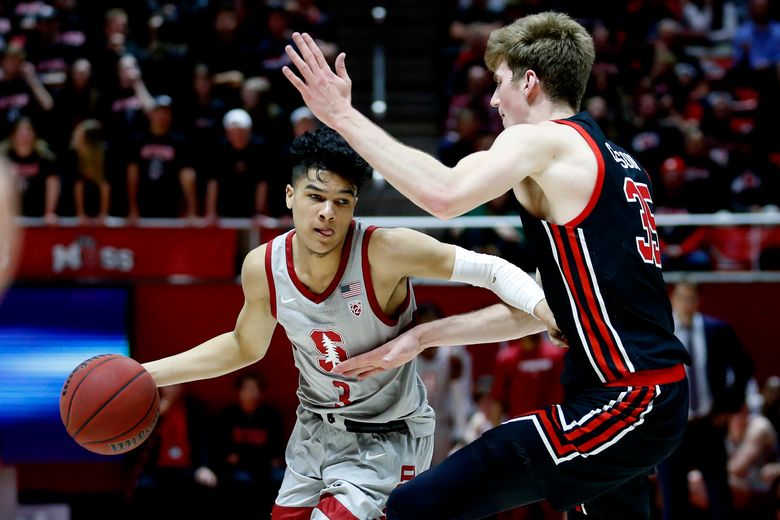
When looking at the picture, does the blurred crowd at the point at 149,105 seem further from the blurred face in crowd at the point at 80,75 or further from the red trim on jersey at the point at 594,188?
the red trim on jersey at the point at 594,188

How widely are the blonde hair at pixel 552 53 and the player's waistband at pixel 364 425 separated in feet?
5.10

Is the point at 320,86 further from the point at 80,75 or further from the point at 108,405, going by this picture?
the point at 80,75

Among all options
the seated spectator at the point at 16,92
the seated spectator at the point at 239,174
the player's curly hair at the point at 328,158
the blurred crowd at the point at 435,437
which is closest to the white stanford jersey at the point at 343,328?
the player's curly hair at the point at 328,158

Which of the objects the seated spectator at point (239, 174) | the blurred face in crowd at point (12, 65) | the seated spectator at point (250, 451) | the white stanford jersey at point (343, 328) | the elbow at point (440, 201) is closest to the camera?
the elbow at point (440, 201)

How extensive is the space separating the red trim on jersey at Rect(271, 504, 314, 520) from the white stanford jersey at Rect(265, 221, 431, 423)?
41 cm

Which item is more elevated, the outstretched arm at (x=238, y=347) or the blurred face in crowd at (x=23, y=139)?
the blurred face in crowd at (x=23, y=139)

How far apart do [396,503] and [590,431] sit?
704 mm

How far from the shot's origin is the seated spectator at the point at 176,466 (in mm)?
8570

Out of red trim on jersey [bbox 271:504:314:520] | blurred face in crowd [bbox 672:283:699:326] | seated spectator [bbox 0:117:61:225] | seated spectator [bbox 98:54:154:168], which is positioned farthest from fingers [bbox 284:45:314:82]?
seated spectator [bbox 98:54:154:168]

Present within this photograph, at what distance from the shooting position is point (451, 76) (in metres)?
12.9

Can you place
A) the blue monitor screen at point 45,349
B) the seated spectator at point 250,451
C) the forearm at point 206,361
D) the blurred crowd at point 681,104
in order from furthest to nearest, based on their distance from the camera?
the blurred crowd at point 681,104, the blue monitor screen at point 45,349, the seated spectator at point 250,451, the forearm at point 206,361

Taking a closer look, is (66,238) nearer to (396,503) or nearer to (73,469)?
(73,469)

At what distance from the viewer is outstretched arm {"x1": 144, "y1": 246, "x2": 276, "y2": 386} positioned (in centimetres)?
437


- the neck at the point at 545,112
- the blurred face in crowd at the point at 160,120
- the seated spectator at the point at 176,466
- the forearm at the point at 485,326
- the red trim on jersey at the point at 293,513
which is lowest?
the seated spectator at the point at 176,466
